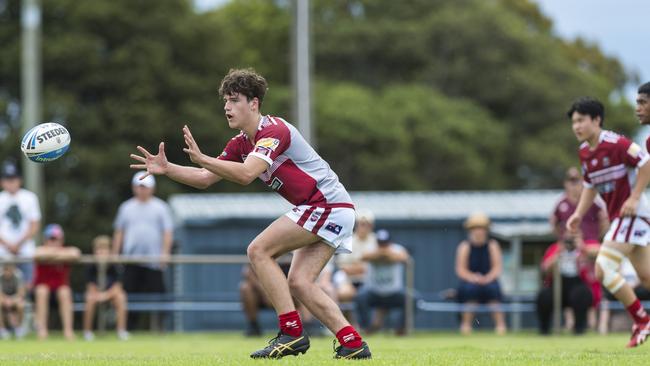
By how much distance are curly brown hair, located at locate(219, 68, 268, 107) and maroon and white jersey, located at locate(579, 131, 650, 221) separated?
3.60m

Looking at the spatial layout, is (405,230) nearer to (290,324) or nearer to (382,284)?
(382,284)

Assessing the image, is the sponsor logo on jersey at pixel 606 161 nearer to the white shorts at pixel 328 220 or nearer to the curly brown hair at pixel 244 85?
the white shorts at pixel 328 220

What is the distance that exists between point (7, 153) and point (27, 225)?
21996 mm

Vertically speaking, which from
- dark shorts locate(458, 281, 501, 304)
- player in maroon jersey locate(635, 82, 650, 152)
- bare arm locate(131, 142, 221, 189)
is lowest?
dark shorts locate(458, 281, 501, 304)

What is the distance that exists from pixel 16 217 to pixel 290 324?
358 inches

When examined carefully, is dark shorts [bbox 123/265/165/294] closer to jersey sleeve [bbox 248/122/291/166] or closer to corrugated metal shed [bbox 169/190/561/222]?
corrugated metal shed [bbox 169/190/561/222]

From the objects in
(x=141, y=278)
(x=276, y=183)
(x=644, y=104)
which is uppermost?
(x=644, y=104)

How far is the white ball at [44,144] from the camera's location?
31.5 ft

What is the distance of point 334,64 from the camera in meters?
52.3

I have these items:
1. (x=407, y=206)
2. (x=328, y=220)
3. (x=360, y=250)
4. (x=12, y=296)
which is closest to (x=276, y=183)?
(x=328, y=220)

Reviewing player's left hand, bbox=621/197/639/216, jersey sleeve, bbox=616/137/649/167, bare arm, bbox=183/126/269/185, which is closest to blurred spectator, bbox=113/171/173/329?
jersey sleeve, bbox=616/137/649/167

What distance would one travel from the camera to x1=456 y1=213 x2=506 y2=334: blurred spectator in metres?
18.1

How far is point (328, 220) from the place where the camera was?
893 cm

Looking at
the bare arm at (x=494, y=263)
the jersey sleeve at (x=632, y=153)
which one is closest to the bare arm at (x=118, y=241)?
the bare arm at (x=494, y=263)
